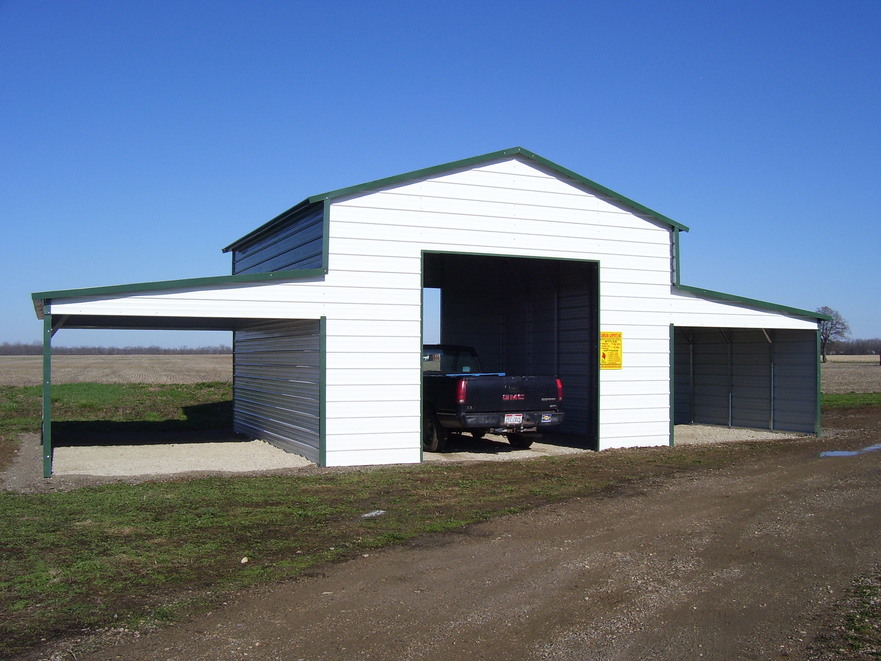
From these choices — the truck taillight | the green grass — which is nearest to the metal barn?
the truck taillight

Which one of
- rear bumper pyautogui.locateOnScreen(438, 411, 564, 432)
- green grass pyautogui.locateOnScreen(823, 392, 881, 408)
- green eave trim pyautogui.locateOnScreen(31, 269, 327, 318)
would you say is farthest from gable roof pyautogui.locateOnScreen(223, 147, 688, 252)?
green grass pyautogui.locateOnScreen(823, 392, 881, 408)

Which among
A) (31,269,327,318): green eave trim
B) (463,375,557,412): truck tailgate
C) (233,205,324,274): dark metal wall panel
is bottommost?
(463,375,557,412): truck tailgate

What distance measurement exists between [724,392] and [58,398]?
19966 millimetres

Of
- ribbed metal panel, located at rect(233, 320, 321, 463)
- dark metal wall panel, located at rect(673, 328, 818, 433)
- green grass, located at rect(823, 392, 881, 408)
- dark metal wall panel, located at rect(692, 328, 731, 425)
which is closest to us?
ribbed metal panel, located at rect(233, 320, 321, 463)

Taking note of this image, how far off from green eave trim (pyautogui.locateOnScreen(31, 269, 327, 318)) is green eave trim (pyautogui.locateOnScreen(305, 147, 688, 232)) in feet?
4.22

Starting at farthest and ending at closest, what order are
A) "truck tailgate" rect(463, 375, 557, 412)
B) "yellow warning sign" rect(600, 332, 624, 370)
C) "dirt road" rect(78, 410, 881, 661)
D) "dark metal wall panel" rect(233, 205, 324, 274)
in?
"yellow warning sign" rect(600, 332, 624, 370) < "truck tailgate" rect(463, 375, 557, 412) < "dark metal wall panel" rect(233, 205, 324, 274) < "dirt road" rect(78, 410, 881, 661)

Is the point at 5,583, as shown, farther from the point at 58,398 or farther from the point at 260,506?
the point at 58,398

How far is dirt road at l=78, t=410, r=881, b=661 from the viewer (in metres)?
4.81

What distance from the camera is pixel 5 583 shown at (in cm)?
606

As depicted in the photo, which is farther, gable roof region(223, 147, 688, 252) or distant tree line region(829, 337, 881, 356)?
distant tree line region(829, 337, 881, 356)

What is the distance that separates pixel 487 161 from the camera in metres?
13.9

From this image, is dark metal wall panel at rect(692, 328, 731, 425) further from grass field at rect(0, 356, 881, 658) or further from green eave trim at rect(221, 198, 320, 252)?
green eave trim at rect(221, 198, 320, 252)

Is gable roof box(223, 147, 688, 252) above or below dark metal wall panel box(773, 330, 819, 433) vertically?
above

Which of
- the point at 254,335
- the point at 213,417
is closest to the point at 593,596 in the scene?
the point at 254,335
